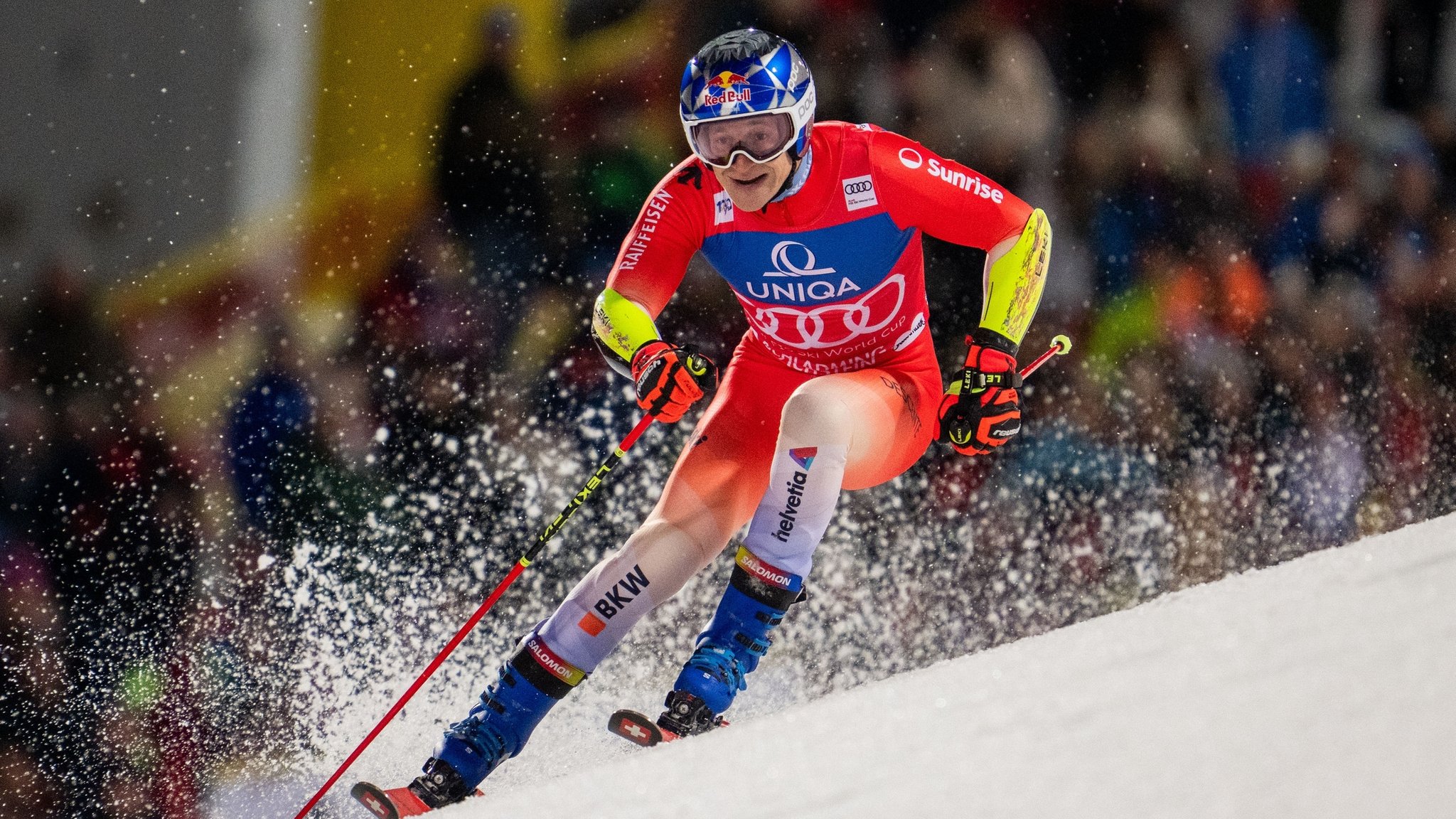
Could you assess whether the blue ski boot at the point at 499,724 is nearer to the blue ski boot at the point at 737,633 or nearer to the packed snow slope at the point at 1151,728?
the blue ski boot at the point at 737,633

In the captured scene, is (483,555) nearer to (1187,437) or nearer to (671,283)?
(671,283)

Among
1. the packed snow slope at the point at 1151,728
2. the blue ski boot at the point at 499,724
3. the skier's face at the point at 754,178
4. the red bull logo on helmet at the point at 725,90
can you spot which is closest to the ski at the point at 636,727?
the blue ski boot at the point at 499,724

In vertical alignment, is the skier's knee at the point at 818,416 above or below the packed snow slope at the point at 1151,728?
below

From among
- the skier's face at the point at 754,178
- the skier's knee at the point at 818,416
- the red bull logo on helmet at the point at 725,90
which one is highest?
the red bull logo on helmet at the point at 725,90

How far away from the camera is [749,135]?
3176 mm

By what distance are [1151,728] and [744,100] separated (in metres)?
1.88

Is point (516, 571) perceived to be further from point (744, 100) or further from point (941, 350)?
point (941, 350)

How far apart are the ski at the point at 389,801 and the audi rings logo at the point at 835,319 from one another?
1.33 metres

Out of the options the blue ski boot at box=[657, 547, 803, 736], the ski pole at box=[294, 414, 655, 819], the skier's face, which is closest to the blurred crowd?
the ski pole at box=[294, 414, 655, 819]

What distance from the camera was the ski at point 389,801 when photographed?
291cm

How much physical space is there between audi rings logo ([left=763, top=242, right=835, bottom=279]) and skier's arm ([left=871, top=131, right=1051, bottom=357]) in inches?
8.7

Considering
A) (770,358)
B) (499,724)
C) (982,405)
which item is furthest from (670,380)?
(499,724)

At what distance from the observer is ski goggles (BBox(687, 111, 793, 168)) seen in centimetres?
316

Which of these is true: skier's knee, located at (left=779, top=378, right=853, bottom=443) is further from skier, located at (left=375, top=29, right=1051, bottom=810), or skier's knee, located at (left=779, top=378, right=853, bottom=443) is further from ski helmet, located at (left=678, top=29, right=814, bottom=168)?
ski helmet, located at (left=678, top=29, right=814, bottom=168)
